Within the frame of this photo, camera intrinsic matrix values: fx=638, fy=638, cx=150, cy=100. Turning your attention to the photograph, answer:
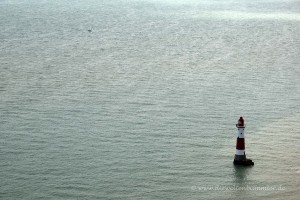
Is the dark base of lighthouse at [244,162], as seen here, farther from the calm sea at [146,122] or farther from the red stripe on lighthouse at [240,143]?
the red stripe on lighthouse at [240,143]

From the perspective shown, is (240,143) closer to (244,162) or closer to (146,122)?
(244,162)

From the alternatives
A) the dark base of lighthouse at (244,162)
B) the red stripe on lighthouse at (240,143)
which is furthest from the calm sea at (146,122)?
the red stripe on lighthouse at (240,143)

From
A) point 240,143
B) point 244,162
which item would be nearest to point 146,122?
point 244,162

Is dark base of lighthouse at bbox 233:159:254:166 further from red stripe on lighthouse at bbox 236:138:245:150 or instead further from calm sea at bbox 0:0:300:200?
red stripe on lighthouse at bbox 236:138:245:150

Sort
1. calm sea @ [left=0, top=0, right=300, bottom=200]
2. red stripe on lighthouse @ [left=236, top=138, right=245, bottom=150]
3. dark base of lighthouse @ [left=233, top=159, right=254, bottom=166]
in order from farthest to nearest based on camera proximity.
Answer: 1. dark base of lighthouse @ [left=233, top=159, right=254, bottom=166]
2. red stripe on lighthouse @ [left=236, top=138, right=245, bottom=150]
3. calm sea @ [left=0, top=0, right=300, bottom=200]

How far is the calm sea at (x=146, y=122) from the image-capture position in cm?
1468

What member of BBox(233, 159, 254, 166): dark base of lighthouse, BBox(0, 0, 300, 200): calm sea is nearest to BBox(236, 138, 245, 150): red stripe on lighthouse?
BBox(233, 159, 254, 166): dark base of lighthouse

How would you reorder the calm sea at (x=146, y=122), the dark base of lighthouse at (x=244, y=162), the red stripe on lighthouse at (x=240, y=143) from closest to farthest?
the calm sea at (x=146, y=122)
the red stripe on lighthouse at (x=240, y=143)
the dark base of lighthouse at (x=244, y=162)

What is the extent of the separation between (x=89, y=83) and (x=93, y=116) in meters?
6.54

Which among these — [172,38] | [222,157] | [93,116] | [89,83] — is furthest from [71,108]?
[172,38]

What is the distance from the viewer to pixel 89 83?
27.4 metres

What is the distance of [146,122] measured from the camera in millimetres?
20312

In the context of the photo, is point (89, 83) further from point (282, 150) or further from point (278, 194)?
point (278, 194)

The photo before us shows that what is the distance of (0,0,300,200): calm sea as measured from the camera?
14.7 m
